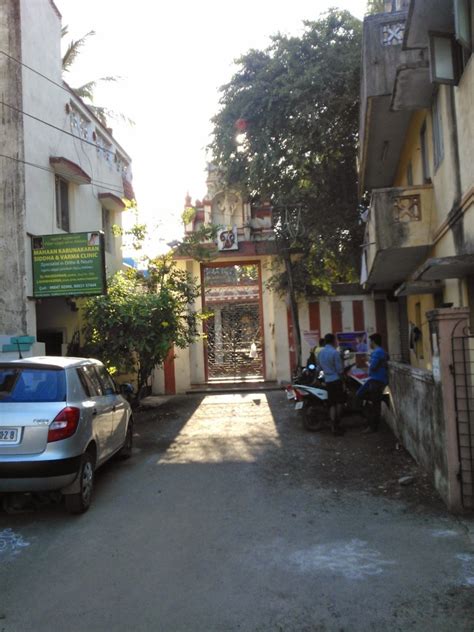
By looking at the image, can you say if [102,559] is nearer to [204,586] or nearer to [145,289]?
[204,586]

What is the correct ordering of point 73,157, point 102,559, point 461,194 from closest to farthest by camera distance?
1. point 102,559
2. point 461,194
3. point 73,157

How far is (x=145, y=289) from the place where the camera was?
14242 millimetres

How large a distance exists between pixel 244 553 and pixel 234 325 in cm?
1411

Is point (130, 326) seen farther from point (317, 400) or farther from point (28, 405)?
point (28, 405)

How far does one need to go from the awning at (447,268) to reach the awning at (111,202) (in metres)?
10.0

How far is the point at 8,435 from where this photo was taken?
5203mm

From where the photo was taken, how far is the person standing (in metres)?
9.51

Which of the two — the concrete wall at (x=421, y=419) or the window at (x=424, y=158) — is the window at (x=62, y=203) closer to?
the window at (x=424, y=158)

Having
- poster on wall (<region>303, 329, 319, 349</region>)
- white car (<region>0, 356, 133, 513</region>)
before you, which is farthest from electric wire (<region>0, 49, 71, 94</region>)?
poster on wall (<region>303, 329, 319, 349</region>)

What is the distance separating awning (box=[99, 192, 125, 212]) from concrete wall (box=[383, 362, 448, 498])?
32.0 ft

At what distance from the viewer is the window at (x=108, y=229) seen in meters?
15.9

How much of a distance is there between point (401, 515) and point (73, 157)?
11338mm

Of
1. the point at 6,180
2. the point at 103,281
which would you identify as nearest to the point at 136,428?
the point at 103,281

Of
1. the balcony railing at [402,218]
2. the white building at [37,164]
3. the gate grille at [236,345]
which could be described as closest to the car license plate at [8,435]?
the white building at [37,164]
